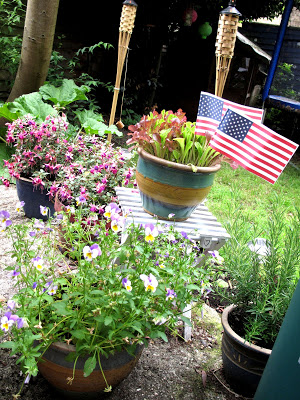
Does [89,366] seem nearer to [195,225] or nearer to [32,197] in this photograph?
[195,225]

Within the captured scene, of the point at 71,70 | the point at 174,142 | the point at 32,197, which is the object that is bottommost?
the point at 32,197

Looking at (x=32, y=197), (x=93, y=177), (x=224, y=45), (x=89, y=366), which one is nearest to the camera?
(x=89, y=366)

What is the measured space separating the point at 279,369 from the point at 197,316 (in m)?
1.14

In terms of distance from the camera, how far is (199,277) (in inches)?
65.9

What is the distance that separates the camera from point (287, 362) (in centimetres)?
142

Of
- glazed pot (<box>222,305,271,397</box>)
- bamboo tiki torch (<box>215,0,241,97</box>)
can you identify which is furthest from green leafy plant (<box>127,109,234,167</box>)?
glazed pot (<box>222,305,271,397</box>)

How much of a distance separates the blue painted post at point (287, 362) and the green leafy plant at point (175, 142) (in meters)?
0.87

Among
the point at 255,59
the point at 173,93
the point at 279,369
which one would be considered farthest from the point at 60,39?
the point at 279,369

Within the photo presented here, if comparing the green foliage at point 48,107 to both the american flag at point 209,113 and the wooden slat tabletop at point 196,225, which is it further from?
the american flag at point 209,113

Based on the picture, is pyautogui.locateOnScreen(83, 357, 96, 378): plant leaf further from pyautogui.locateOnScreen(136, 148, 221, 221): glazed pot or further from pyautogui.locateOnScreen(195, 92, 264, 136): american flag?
pyautogui.locateOnScreen(195, 92, 264, 136): american flag

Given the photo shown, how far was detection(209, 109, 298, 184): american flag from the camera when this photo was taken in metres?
1.94

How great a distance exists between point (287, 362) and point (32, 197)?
2.42 m

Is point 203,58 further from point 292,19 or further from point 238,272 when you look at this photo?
point 238,272

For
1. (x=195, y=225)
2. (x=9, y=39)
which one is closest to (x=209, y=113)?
(x=195, y=225)
